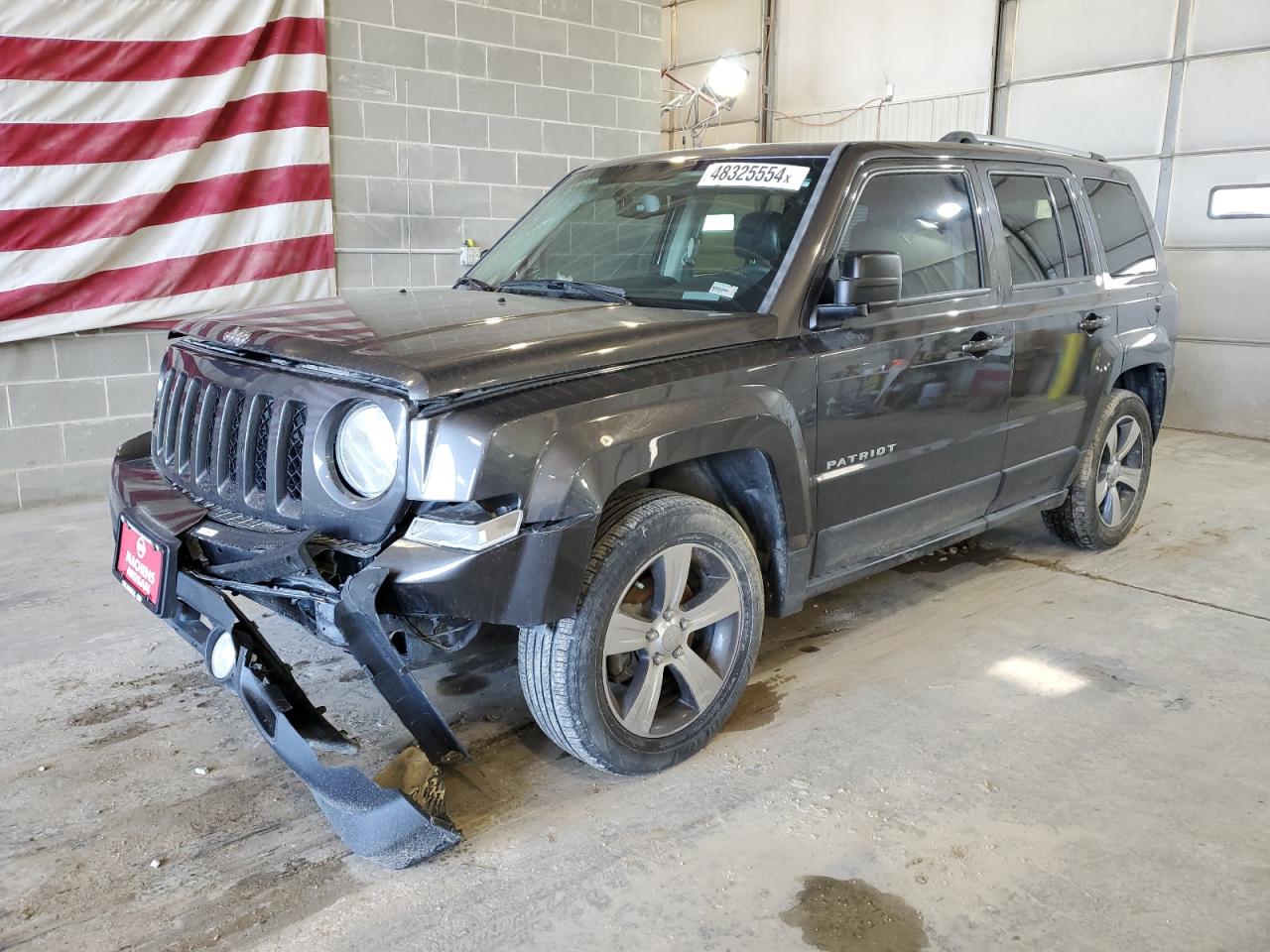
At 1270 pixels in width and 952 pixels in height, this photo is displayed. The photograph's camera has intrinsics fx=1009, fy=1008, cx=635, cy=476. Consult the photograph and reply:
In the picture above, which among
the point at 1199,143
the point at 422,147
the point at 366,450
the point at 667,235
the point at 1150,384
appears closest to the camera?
the point at 366,450

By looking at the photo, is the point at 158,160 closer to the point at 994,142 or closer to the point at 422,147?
the point at 422,147

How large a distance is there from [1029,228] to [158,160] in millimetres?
4832

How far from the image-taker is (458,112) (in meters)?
7.08

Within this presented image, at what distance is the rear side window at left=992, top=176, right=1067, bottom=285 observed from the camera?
12.4 feet

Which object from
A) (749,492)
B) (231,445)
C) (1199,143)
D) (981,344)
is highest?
(1199,143)

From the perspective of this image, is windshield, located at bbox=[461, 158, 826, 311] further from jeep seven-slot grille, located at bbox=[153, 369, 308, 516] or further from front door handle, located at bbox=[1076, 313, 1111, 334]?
front door handle, located at bbox=[1076, 313, 1111, 334]

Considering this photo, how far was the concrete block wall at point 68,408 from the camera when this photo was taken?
18.7 ft

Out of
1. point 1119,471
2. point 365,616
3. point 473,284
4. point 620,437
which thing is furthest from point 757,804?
point 1119,471

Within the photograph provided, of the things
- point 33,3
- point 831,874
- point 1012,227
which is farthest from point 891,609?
point 33,3

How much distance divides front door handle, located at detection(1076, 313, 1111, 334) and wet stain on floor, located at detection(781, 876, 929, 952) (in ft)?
8.74

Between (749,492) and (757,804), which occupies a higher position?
(749,492)

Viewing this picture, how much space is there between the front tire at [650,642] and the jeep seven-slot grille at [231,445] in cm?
70

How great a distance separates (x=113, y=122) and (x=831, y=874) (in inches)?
222

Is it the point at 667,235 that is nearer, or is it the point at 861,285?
the point at 861,285
